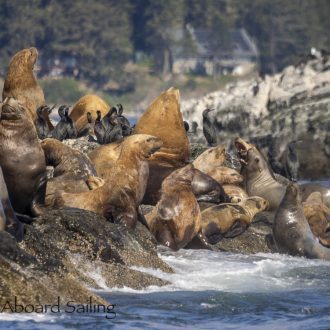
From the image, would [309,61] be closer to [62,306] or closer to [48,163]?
[48,163]

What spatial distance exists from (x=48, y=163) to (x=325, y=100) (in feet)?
57.4

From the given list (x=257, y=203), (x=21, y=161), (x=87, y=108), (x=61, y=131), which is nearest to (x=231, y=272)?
(x=21, y=161)

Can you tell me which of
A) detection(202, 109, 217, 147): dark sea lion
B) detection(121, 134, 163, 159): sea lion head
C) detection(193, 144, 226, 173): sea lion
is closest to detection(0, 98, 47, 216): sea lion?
detection(121, 134, 163, 159): sea lion head

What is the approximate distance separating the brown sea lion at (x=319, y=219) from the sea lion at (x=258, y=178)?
28.3 inches

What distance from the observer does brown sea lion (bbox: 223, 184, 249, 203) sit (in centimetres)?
1670

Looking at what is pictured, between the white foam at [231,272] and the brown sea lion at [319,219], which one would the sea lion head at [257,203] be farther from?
the white foam at [231,272]

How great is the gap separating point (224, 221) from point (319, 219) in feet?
5.41

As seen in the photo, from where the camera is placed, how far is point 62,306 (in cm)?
1052

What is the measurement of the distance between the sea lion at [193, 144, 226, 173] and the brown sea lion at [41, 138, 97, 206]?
283 cm

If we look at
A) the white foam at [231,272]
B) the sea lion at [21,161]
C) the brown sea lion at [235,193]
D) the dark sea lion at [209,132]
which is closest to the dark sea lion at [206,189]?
the brown sea lion at [235,193]

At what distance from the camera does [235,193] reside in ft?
56.0

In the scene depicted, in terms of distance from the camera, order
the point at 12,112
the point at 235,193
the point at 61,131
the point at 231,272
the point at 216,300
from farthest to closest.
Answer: the point at 61,131 → the point at 235,193 → the point at 231,272 → the point at 12,112 → the point at 216,300

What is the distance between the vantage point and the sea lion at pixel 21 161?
1301cm

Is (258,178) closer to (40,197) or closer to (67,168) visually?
(67,168)
